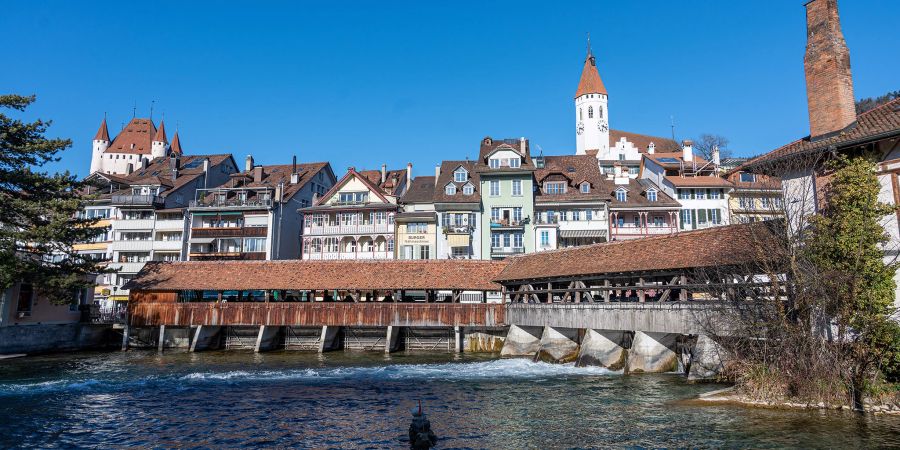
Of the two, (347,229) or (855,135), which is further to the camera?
(347,229)

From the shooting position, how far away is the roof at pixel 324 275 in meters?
34.3

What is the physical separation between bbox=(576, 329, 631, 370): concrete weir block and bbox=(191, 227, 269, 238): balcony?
3382 centimetres

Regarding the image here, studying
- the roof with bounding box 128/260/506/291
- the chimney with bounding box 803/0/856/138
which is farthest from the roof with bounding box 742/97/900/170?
the roof with bounding box 128/260/506/291

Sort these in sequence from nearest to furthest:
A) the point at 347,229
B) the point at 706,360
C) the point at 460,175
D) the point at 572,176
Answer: the point at 706,360
the point at 460,175
the point at 347,229
the point at 572,176

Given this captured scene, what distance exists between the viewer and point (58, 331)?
119 ft

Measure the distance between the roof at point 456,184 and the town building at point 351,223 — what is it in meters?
4.00

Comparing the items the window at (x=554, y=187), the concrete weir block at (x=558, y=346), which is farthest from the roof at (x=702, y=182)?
the concrete weir block at (x=558, y=346)

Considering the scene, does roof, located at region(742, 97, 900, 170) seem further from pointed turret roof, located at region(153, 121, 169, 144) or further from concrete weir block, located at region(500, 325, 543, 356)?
pointed turret roof, located at region(153, 121, 169, 144)

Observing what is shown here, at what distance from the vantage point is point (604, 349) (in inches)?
979

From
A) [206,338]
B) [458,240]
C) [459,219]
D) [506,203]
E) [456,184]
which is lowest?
[206,338]

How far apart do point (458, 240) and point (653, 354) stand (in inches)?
947

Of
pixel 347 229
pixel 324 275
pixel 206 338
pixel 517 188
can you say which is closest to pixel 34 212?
pixel 206 338

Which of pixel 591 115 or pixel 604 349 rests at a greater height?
pixel 591 115

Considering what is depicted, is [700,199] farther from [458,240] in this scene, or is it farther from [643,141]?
[643,141]
